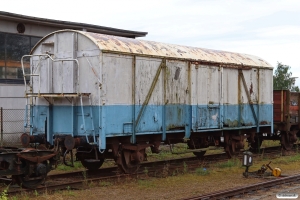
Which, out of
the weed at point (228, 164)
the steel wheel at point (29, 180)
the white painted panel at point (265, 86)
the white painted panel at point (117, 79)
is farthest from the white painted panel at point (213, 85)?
the steel wheel at point (29, 180)

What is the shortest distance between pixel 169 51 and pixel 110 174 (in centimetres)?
411

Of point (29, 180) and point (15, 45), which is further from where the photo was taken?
point (15, 45)

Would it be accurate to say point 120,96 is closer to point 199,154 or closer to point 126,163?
point 126,163

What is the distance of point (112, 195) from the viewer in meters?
10.2

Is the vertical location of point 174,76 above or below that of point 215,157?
above

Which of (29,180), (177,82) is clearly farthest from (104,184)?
(177,82)

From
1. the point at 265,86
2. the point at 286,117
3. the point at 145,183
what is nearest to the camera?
the point at 145,183

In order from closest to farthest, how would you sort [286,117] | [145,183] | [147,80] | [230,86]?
[145,183], [147,80], [230,86], [286,117]

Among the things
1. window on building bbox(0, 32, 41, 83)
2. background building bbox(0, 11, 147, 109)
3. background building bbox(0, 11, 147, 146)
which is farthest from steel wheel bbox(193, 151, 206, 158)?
window on building bbox(0, 32, 41, 83)

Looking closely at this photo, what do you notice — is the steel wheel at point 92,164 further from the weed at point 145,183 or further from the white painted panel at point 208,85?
the white painted panel at point 208,85

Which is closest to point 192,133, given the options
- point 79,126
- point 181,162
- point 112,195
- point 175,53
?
point 181,162

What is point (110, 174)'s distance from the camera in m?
13.3

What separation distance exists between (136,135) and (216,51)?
205 inches

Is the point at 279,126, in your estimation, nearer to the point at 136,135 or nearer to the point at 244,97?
the point at 244,97
